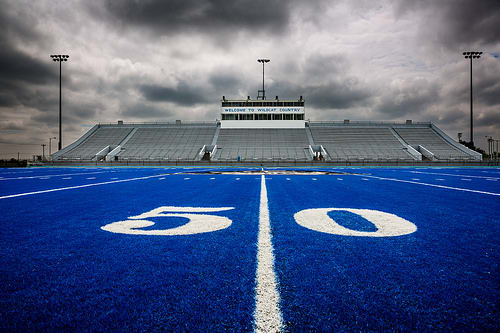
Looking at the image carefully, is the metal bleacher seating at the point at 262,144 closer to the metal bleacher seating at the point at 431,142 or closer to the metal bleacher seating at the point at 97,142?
the metal bleacher seating at the point at 431,142

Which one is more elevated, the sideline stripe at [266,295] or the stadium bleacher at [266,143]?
the stadium bleacher at [266,143]

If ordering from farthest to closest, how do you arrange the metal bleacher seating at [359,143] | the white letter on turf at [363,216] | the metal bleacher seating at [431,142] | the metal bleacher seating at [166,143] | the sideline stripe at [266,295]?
the metal bleacher seating at [166,143]
the metal bleacher seating at [359,143]
the metal bleacher seating at [431,142]
the white letter on turf at [363,216]
the sideline stripe at [266,295]

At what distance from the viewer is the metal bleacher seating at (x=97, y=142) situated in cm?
4938

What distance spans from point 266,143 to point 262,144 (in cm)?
94

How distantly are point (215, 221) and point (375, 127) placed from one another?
62.3 m

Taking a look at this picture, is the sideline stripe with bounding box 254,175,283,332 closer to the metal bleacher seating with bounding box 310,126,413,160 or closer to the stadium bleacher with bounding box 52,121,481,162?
the stadium bleacher with bounding box 52,121,481,162

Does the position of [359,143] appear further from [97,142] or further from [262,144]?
[97,142]

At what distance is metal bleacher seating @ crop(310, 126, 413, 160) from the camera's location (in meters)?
47.4

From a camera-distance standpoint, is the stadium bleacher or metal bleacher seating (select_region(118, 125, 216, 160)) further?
metal bleacher seating (select_region(118, 125, 216, 160))

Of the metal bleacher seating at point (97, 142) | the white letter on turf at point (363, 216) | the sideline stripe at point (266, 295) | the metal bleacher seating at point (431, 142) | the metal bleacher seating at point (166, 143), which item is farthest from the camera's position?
the metal bleacher seating at point (97, 142)

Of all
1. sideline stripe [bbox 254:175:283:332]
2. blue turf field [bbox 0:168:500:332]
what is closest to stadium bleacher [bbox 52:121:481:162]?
blue turf field [bbox 0:168:500:332]

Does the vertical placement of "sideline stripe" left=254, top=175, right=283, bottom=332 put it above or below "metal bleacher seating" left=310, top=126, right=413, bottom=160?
below

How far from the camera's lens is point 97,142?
5500 cm

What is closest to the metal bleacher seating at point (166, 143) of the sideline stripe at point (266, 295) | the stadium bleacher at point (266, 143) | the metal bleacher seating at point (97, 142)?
the stadium bleacher at point (266, 143)
